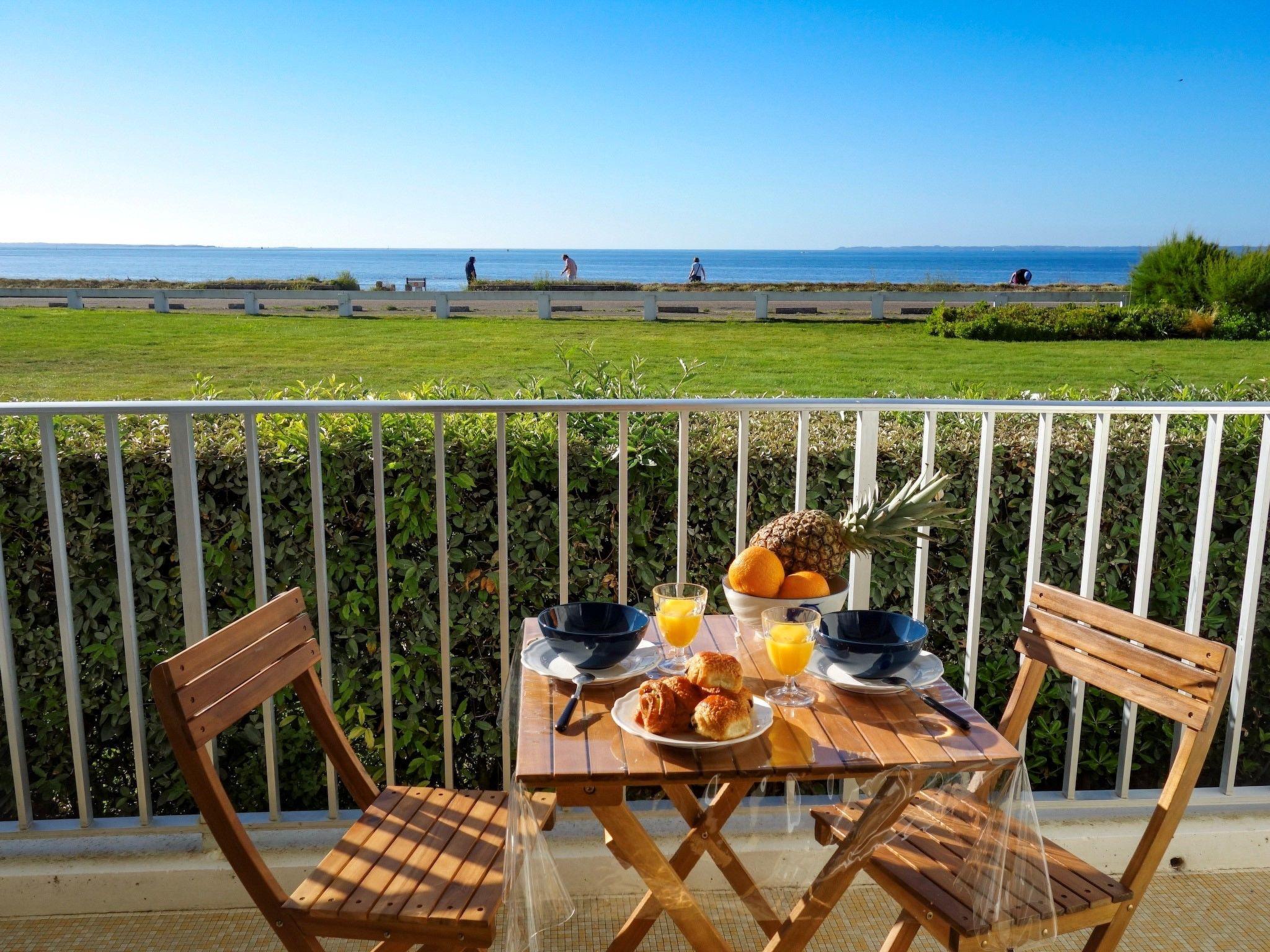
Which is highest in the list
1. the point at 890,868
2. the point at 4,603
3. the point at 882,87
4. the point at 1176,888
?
the point at 882,87

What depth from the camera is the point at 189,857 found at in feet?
8.52

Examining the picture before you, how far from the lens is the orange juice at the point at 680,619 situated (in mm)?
1738

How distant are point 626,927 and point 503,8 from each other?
40.9 ft

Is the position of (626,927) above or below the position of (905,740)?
below

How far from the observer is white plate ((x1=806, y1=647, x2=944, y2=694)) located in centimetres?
165

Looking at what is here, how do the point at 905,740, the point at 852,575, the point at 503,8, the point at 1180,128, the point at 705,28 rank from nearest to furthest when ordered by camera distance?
the point at 905,740
the point at 852,575
the point at 503,8
the point at 705,28
the point at 1180,128

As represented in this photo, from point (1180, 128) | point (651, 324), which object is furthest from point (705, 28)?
point (1180, 128)

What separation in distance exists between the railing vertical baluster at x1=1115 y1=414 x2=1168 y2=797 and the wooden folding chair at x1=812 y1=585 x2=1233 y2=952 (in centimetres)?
74

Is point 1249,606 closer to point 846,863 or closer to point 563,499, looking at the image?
point 846,863

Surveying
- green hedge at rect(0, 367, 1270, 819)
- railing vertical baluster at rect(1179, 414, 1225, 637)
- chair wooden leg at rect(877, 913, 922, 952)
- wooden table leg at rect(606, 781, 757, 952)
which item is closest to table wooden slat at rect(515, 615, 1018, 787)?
wooden table leg at rect(606, 781, 757, 952)

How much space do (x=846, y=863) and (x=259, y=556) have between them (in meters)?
1.66

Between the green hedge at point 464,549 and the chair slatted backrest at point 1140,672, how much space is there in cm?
96

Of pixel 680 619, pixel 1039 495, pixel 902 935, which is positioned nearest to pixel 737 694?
pixel 680 619

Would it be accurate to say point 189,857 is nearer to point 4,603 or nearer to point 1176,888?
point 4,603
